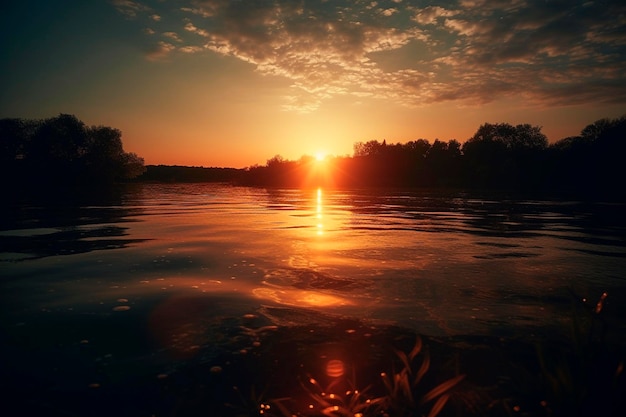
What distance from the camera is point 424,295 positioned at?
6.28 m

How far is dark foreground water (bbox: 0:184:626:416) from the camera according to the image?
11.8 feet

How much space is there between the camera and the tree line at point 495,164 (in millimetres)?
75125

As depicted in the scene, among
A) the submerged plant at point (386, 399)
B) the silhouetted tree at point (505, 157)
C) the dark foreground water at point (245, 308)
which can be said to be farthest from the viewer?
the silhouetted tree at point (505, 157)

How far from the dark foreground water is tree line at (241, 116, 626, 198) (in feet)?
208

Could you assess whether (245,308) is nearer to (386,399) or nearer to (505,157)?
(386,399)

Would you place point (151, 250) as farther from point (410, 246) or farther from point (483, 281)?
point (483, 281)

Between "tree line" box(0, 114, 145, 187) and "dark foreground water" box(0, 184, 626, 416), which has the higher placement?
"tree line" box(0, 114, 145, 187)

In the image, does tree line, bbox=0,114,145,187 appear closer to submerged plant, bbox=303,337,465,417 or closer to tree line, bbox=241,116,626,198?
tree line, bbox=241,116,626,198

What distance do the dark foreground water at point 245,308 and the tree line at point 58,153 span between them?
287 ft

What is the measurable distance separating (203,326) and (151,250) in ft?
20.7

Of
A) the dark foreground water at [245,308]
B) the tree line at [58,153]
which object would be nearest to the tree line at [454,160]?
the tree line at [58,153]

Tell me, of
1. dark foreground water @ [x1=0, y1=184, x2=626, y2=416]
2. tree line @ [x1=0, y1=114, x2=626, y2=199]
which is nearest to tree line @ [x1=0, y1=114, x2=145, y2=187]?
tree line @ [x1=0, y1=114, x2=626, y2=199]

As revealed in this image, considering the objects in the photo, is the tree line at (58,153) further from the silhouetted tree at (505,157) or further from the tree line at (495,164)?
the silhouetted tree at (505,157)

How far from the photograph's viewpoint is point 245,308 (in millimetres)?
5613
